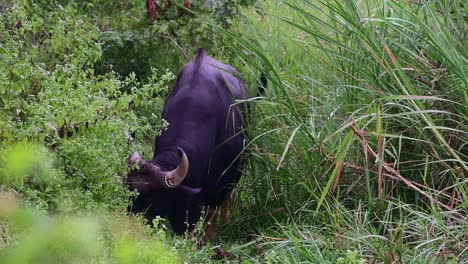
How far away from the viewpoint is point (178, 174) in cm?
620

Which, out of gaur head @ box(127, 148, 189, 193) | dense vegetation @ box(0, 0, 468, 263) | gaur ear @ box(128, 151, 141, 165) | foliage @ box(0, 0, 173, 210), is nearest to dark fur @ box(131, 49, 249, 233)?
gaur head @ box(127, 148, 189, 193)

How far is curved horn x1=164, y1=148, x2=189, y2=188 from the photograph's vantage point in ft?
20.2

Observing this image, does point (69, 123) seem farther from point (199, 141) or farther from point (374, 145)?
point (199, 141)

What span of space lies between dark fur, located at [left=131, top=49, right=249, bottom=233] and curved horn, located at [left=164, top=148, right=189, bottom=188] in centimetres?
10

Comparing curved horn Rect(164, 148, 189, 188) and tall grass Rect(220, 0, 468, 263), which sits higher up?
tall grass Rect(220, 0, 468, 263)

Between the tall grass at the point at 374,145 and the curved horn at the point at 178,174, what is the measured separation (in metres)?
0.44

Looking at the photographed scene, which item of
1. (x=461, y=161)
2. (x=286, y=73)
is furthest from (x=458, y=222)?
(x=286, y=73)

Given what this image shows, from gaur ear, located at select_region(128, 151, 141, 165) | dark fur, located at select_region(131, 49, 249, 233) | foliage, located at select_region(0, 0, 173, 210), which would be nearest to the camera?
foliage, located at select_region(0, 0, 173, 210)

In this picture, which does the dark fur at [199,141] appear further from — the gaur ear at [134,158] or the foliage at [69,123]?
the foliage at [69,123]

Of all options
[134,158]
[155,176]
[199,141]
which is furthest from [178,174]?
[134,158]

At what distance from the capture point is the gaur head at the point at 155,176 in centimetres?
614

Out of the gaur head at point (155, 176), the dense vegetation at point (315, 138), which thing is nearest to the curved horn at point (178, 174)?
the gaur head at point (155, 176)

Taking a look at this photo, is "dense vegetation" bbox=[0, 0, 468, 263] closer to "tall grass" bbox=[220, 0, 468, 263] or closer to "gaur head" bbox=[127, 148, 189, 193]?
"tall grass" bbox=[220, 0, 468, 263]

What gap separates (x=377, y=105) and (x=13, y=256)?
11.9 feet
